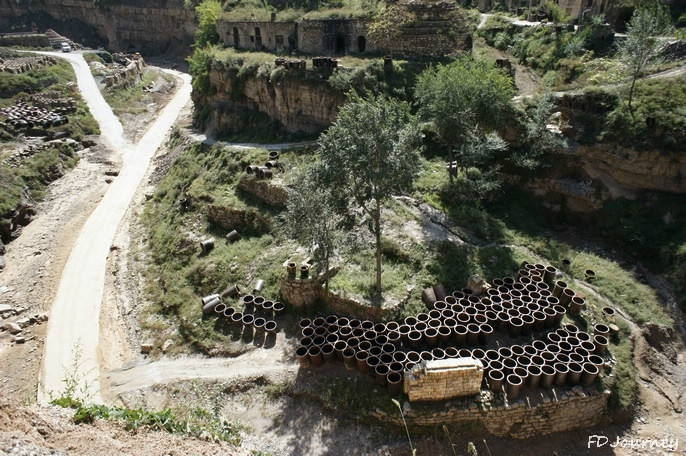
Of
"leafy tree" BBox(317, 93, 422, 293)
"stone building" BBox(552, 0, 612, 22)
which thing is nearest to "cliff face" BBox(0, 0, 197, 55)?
"stone building" BBox(552, 0, 612, 22)

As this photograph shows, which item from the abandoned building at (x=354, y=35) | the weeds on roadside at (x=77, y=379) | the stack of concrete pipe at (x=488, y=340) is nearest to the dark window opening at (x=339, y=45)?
the abandoned building at (x=354, y=35)

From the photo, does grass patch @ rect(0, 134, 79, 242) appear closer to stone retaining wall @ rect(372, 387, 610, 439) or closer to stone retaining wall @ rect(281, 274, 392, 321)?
stone retaining wall @ rect(281, 274, 392, 321)

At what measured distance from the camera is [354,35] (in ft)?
122

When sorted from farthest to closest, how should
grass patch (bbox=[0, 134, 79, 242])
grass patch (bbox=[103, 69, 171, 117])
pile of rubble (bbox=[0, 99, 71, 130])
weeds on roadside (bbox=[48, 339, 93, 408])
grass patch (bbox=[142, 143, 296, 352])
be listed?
grass patch (bbox=[103, 69, 171, 117]) → pile of rubble (bbox=[0, 99, 71, 130]) → grass patch (bbox=[0, 134, 79, 242]) → grass patch (bbox=[142, 143, 296, 352]) → weeds on roadside (bbox=[48, 339, 93, 408])

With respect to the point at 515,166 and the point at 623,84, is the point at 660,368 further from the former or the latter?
the point at 623,84

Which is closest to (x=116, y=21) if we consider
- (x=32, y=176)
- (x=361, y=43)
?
(x=32, y=176)

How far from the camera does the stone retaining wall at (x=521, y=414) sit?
1456 cm

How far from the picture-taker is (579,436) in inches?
592

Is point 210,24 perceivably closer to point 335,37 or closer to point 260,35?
point 260,35

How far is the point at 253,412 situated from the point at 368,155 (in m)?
10.5

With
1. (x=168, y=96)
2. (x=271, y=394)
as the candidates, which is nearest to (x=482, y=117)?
(x=271, y=394)

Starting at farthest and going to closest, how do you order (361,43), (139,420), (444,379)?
(361,43)
(444,379)
(139,420)

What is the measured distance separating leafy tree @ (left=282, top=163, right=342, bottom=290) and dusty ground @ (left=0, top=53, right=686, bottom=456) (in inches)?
176

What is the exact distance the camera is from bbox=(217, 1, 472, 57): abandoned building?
111 ft
